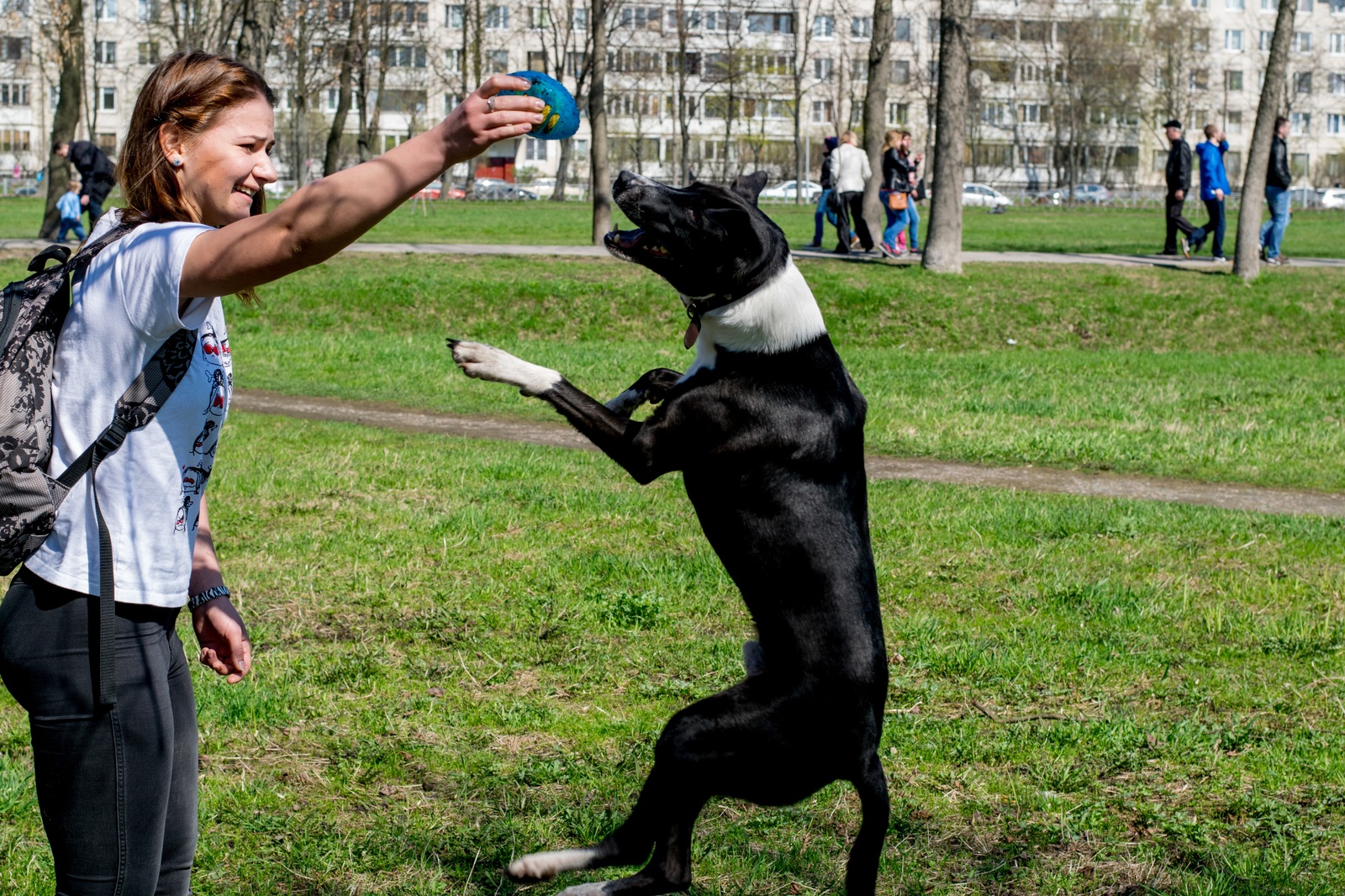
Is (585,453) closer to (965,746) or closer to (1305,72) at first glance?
(965,746)

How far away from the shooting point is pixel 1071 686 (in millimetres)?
5711

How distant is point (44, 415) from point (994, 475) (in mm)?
8524

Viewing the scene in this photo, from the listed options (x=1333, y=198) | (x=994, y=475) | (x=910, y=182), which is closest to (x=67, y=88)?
(x=910, y=182)

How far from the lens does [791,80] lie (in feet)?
247

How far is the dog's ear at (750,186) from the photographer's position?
4.35 m

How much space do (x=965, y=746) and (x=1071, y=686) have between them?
2.78ft

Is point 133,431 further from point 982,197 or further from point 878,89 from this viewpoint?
point 982,197

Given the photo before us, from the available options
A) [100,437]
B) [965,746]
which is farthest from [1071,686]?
[100,437]

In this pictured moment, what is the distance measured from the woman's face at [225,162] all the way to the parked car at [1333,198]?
77994 mm

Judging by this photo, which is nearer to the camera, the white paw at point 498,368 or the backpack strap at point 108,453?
the backpack strap at point 108,453

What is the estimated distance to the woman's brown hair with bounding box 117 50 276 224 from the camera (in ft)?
8.99

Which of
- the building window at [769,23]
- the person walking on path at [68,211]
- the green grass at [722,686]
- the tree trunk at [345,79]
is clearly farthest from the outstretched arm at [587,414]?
the building window at [769,23]

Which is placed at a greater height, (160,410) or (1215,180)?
(1215,180)

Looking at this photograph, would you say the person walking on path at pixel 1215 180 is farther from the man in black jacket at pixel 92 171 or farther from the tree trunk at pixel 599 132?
the man in black jacket at pixel 92 171
